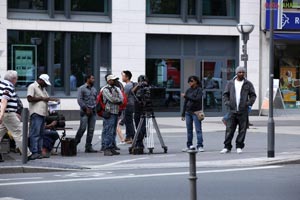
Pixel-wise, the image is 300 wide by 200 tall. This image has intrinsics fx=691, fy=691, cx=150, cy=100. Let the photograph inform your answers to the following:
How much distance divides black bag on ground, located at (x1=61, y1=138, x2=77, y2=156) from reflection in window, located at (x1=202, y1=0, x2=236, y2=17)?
16.5 metres

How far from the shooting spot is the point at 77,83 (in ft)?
95.9

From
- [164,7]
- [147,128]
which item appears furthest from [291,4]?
[147,128]

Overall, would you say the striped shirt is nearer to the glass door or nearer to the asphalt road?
the asphalt road

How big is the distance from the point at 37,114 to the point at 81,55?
14596 millimetres

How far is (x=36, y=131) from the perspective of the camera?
1477 cm

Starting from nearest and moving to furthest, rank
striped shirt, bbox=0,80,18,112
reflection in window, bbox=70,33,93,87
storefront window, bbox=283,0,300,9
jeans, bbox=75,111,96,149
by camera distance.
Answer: striped shirt, bbox=0,80,18,112 → jeans, bbox=75,111,96,149 → reflection in window, bbox=70,33,93,87 → storefront window, bbox=283,0,300,9

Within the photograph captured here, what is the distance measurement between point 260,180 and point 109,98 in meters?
5.13

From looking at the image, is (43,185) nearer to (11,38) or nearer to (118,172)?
(118,172)

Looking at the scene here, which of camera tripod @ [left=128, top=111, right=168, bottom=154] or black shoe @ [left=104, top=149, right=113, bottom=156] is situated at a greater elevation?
camera tripod @ [left=128, top=111, right=168, bottom=154]

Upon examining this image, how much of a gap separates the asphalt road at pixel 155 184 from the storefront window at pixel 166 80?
653 inches

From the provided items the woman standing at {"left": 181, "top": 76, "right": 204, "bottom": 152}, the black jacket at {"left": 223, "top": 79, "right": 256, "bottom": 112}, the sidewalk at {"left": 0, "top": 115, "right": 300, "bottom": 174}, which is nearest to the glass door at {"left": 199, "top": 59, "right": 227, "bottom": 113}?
the sidewalk at {"left": 0, "top": 115, "right": 300, "bottom": 174}

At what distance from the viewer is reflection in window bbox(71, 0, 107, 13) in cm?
2912

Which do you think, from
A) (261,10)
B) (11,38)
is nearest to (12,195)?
(11,38)

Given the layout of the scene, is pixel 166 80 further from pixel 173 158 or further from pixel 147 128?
pixel 173 158
